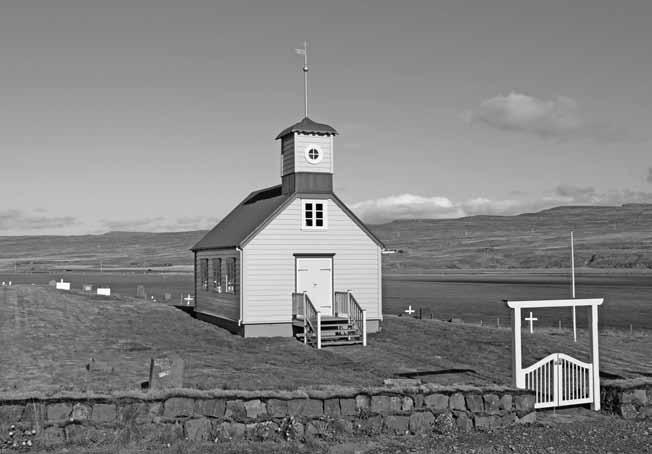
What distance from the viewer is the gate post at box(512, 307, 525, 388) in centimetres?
1427

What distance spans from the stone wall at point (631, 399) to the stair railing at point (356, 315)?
42.3 feet

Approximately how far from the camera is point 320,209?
30219 millimetres

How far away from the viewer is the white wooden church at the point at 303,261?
28547 millimetres

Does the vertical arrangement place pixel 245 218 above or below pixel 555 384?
above

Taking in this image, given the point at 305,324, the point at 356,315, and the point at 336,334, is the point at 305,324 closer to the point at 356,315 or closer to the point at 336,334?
the point at 336,334

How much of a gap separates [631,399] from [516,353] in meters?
2.44

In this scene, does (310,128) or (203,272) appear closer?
(310,128)

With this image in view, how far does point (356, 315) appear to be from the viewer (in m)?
28.4

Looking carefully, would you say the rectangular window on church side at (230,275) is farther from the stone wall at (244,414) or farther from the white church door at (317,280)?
the stone wall at (244,414)

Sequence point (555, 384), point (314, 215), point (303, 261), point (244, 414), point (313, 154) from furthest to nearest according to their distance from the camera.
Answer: point (313, 154) → point (314, 215) → point (303, 261) → point (555, 384) → point (244, 414)

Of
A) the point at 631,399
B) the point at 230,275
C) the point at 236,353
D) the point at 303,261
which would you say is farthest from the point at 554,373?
the point at 230,275

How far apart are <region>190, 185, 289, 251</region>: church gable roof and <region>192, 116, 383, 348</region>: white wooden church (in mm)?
118

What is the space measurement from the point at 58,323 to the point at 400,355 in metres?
17.0

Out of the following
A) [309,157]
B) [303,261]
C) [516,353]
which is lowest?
[516,353]
